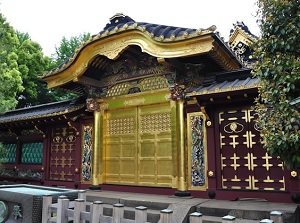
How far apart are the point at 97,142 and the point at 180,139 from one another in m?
2.86

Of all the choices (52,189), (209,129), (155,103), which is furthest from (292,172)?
(52,189)

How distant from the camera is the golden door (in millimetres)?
8086

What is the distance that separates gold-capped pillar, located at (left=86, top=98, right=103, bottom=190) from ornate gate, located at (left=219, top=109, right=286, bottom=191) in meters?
3.78

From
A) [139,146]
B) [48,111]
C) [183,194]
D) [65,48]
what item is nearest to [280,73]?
[183,194]

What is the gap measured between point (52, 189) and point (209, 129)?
4.02 metres

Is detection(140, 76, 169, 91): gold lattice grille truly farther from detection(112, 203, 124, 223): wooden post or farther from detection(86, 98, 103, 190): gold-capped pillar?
detection(112, 203, 124, 223): wooden post

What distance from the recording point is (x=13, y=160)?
1228 centimetres

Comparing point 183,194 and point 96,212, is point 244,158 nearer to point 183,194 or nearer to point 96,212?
point 183,194

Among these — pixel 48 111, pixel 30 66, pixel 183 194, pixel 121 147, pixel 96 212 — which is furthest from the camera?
pixel 30 66

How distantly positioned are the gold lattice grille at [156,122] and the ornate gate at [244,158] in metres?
1.53

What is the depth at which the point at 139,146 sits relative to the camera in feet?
28.0

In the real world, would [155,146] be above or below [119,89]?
below

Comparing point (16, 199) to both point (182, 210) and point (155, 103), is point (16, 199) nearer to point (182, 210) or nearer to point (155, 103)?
point (182, 210)

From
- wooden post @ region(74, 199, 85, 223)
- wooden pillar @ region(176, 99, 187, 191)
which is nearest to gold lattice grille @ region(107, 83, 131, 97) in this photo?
wooden pillar @ region(176, 99, 187, 191)
